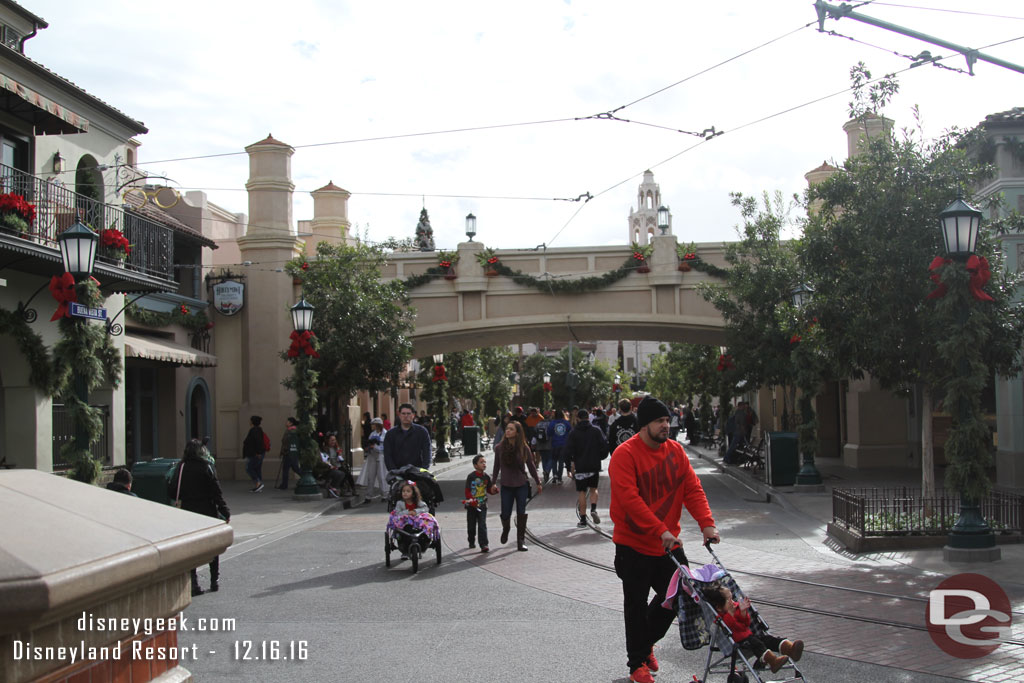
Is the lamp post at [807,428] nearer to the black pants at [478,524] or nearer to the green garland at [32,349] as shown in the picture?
the black pants at [478,524]

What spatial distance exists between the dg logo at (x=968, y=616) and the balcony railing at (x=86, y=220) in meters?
13.3

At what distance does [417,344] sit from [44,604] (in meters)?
27.0

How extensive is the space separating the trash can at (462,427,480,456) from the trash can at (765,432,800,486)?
17.6m

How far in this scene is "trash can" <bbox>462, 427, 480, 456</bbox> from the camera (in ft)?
118

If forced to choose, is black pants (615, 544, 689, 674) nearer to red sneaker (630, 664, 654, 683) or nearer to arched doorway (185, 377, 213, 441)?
red sneaker (630, 664, 654, 683)

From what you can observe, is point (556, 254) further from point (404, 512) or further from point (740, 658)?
point (740, 658)

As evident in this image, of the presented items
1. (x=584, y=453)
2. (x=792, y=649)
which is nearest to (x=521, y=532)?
(x=584, y=453)

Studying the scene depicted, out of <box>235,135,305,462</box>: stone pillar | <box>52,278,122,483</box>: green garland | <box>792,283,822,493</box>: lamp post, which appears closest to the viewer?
<box>52,278,122,483</box>: green garland

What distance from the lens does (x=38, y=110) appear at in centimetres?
1478

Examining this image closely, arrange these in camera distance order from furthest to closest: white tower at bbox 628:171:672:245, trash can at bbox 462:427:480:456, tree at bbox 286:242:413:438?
white tower at bbox 628:171:672:245 < trash can at bbox 462:427:480:456 < tree at bbox 286:242:413:438

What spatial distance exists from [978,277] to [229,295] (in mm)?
20520

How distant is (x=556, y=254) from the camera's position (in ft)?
87.4

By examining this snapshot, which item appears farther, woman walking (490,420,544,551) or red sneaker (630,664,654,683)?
woman walking (490,420,544,551)

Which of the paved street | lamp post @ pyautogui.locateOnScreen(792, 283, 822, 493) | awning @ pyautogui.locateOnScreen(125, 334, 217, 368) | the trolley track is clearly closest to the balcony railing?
awning @ pyautogui.locateOnScreen(125, 334, 217, 368)
